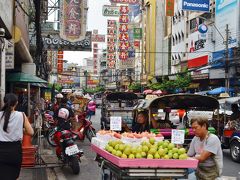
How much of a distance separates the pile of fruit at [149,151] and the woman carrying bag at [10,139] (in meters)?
1.35

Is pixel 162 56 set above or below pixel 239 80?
above

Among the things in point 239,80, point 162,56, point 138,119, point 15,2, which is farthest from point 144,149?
point 162,56

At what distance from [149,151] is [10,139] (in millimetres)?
1917

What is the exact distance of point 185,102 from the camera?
1191cm

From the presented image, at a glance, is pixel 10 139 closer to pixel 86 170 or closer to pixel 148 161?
pixel 148 161

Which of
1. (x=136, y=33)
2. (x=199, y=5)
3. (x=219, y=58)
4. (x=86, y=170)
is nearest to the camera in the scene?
(x=86, y=170)

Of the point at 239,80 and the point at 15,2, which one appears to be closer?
the point at 15,2

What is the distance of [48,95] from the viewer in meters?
52.1

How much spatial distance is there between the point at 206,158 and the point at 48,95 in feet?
158

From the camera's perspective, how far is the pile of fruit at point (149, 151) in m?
4.89

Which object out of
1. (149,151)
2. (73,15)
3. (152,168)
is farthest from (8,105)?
(73,15)

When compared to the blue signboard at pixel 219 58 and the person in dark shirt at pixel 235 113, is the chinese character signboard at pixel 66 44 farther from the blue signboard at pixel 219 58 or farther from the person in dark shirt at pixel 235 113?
the person in dark shirt at pixel 235 113

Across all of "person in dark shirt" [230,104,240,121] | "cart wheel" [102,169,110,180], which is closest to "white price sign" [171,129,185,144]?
"cart wheel" [102,169,110,180]

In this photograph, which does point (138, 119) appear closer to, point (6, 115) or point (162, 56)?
point (6, 115)
